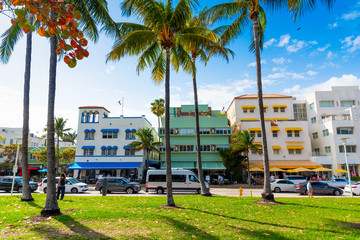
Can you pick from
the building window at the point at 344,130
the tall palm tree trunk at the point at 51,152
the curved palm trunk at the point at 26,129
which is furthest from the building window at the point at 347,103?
the tall palm tree trunk at the point at 51,152

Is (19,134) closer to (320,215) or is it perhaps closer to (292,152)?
(292,152)

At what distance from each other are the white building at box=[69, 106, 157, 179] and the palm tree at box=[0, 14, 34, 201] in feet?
79.3

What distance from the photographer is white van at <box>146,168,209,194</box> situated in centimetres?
2273

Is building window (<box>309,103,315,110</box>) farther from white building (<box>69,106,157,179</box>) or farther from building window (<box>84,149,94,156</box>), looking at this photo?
building window (<box>84,149,94,156</box>)

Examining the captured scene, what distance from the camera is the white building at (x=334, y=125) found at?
4103 centimetres

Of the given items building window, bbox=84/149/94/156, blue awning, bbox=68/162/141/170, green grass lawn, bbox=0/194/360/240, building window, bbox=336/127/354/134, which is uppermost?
building window, bbox=336/127/354/134

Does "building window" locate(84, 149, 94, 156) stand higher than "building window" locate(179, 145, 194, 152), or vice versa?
"building window" locate(179, 145, 194, 152)

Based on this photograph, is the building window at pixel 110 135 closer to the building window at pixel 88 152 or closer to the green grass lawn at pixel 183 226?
the building window at pixel 88 152

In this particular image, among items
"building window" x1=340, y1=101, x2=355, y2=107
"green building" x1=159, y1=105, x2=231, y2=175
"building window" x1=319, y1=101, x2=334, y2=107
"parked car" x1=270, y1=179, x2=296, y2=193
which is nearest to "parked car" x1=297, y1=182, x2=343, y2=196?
"parked car" x1=270, y1=179, x2=296, y2=193

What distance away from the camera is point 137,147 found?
38156 mm

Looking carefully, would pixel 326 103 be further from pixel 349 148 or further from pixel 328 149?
pixel 349 148

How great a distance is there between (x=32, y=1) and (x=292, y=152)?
46093mm

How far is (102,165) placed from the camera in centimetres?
3900

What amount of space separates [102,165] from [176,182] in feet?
66.7
